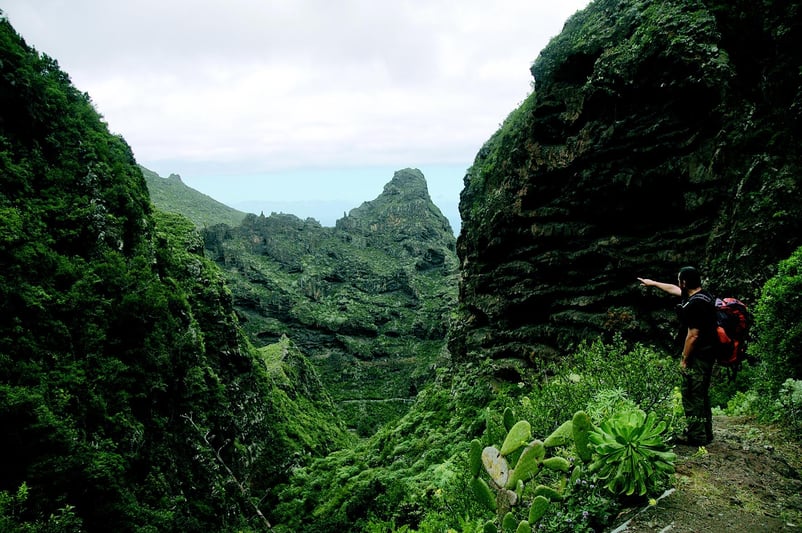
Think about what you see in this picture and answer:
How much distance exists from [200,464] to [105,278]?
12.8 m

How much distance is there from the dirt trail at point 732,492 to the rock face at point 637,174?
6767 millimetres

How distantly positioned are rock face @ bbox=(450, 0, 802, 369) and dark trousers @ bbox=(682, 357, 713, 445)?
6329 millimetres

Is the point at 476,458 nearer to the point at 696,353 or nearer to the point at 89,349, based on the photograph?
the point at 696,353

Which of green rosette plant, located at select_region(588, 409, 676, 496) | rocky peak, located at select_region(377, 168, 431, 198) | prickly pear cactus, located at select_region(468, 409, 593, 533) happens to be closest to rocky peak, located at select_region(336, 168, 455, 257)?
rocky peak, located at select_region(377, 168, 431, 198)

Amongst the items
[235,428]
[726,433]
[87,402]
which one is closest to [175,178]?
[235,428]

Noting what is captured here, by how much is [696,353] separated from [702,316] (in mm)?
467

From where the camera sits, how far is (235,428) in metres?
33.4

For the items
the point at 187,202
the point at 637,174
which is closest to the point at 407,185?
the point at 187,202

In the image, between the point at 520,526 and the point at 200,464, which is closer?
the point at 520,526

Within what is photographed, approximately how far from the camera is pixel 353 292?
12162 centimetres

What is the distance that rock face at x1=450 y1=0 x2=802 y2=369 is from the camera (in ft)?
31.8

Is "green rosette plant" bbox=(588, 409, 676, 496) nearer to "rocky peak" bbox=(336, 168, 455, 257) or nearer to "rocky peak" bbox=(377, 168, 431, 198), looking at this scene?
"rocky peak" bbox=(336, 168, 455, 257)

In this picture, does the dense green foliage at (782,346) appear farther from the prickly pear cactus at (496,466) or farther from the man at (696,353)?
the prickly pear cactus at (496,466)

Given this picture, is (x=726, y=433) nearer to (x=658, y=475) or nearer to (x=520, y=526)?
(x=658, y=475)
